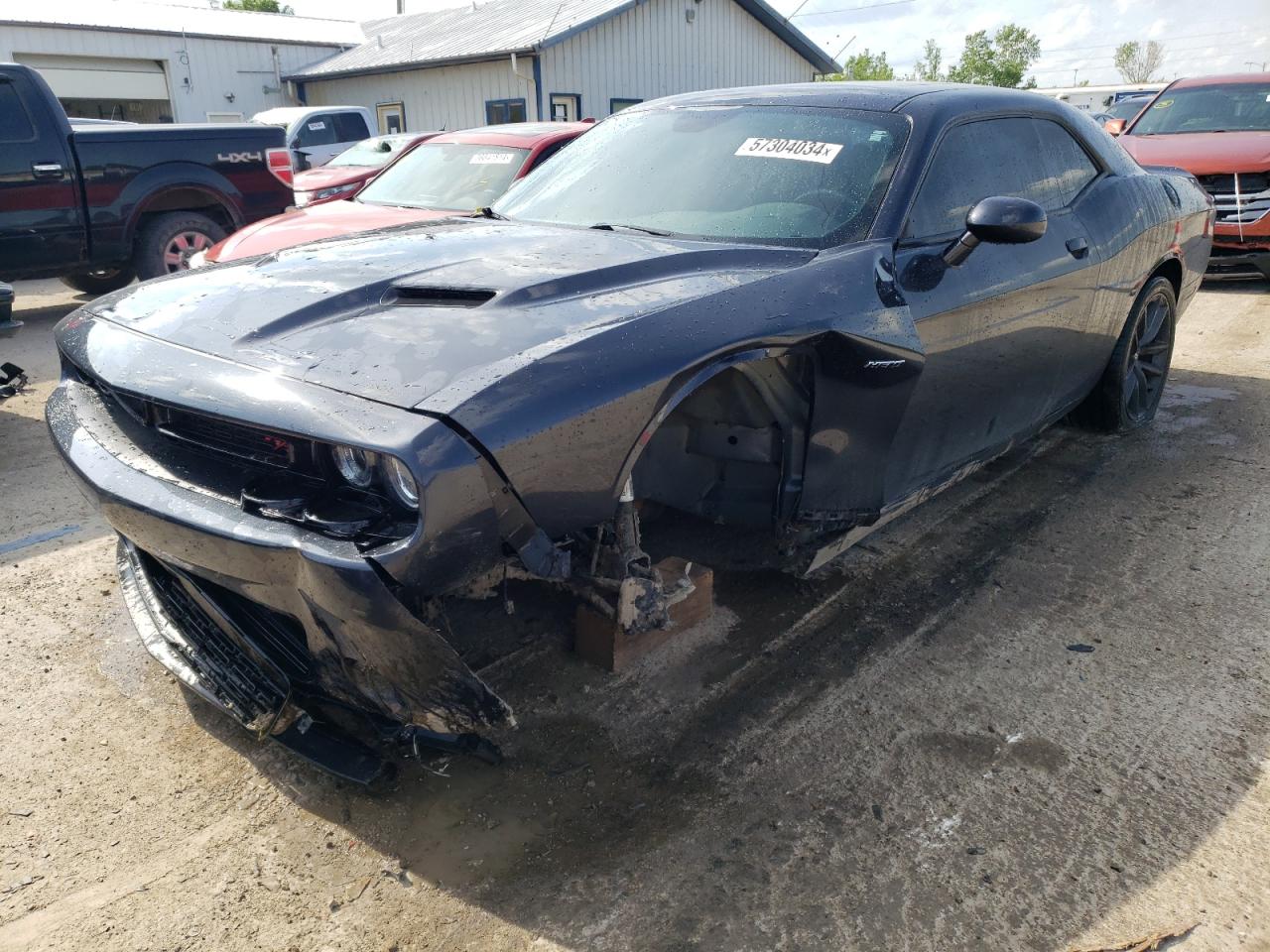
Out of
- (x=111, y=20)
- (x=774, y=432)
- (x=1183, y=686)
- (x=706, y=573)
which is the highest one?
(x=111, y=20)

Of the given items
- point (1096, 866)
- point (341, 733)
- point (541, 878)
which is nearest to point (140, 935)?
point (341, 733)

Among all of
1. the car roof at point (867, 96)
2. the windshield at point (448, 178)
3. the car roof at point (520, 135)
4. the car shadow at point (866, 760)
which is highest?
the car roof at point (867, 96)

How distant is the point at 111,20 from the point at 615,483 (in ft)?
81.0

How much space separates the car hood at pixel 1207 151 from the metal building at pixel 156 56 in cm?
2068

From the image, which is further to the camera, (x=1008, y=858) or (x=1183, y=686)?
(x=1183, y=686)

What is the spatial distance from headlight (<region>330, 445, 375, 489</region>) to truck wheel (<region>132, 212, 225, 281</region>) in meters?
6.83

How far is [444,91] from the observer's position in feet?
64.1

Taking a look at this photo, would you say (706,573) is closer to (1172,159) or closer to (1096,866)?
(1096,866)

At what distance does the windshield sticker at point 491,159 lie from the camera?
679 centimetres

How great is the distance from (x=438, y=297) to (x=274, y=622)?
2.92ft

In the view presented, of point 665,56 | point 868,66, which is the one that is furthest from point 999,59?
point 665,56

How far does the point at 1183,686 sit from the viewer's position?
112 inches

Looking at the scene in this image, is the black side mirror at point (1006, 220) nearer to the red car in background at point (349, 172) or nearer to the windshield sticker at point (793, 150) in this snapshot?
the windshield sticker at point (793, 150)

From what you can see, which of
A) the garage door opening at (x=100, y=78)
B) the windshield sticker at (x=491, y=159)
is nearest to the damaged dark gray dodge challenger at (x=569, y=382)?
the windshield sticker at (x=491, y=159)
